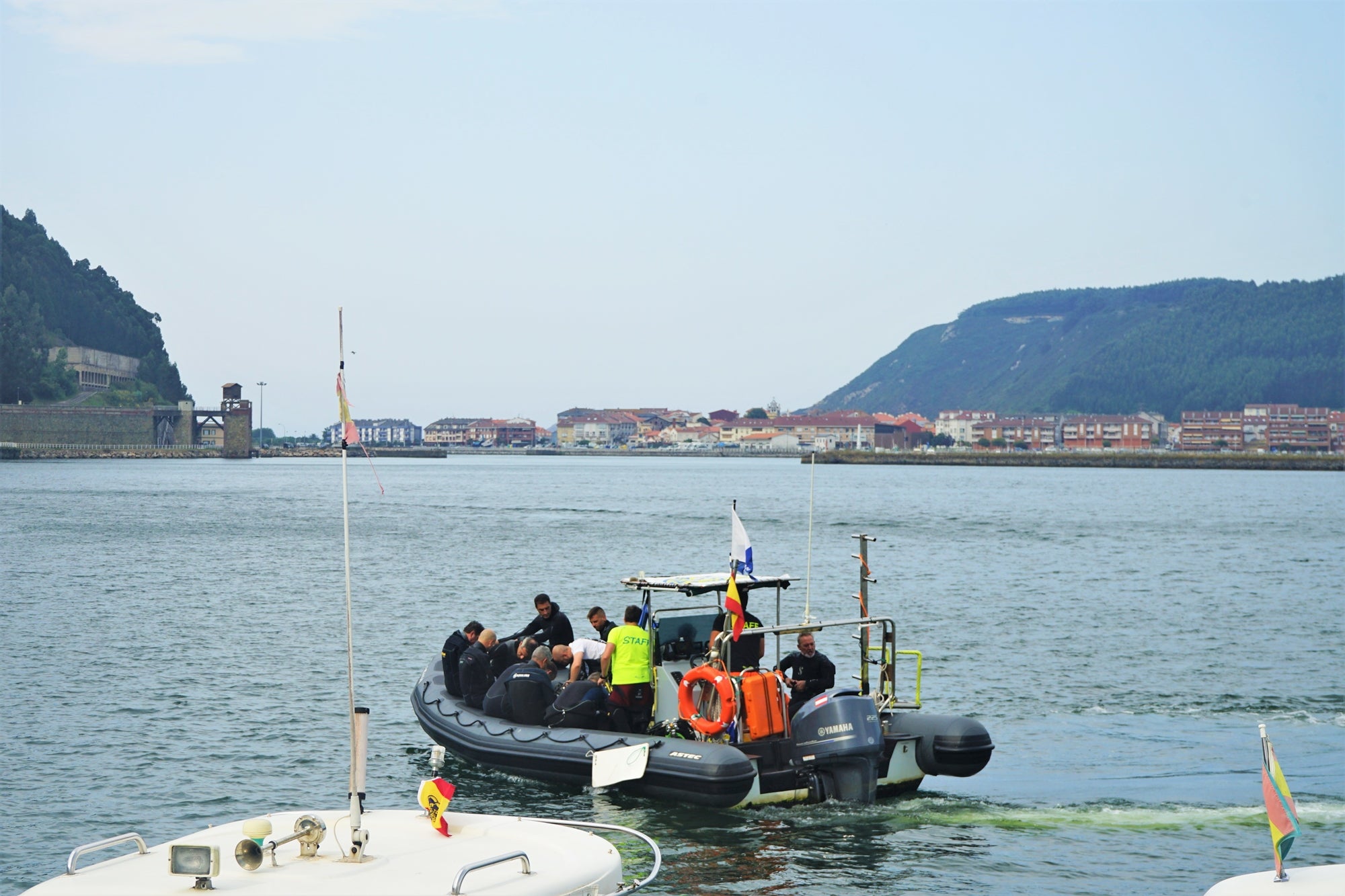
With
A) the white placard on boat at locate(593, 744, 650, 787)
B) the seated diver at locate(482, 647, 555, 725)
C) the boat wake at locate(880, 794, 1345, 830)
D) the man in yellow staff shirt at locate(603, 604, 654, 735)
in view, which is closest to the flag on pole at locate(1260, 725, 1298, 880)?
the boat wake at locate(880, 794, 1345, 830)

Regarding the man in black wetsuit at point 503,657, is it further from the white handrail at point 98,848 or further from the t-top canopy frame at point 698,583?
the white handrail at point 98,848

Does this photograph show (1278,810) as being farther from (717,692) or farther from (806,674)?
(806,674)

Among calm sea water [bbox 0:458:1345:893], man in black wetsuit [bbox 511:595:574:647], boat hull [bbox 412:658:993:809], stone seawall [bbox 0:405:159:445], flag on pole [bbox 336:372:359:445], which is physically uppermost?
stone seawall [bbox 0:405:159:445]

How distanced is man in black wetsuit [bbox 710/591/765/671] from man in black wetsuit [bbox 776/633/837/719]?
0.31m

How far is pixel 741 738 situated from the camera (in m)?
13.5

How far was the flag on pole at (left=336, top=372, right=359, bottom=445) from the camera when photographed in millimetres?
8805

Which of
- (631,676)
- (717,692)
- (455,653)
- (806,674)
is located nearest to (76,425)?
(455,653)

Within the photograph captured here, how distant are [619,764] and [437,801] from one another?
594cm

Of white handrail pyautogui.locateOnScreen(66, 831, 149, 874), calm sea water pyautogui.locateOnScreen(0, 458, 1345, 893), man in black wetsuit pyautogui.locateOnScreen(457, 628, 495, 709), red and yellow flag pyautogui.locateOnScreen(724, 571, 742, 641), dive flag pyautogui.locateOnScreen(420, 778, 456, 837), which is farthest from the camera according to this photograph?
man in black wetsuit pyautogui.locateOnScreen(457, 628, 495, 709)

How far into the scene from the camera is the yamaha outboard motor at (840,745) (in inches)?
522

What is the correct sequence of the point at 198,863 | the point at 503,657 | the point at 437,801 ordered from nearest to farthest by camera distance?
the point at 198,863 < the point at 437,801 < the point at 503,657

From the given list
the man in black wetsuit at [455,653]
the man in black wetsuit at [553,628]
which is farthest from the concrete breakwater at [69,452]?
the man in black wetsuit at [553,628]

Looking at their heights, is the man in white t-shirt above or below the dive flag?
below

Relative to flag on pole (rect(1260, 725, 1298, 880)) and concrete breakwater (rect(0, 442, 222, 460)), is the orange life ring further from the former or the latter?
concrete breakwater (rect(0, 442, 222, 460))
